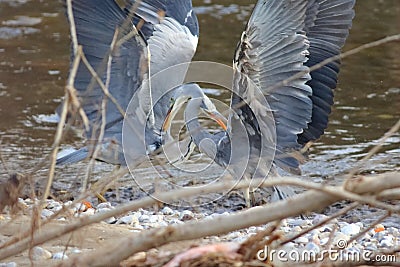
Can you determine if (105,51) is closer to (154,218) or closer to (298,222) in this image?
(154,218)

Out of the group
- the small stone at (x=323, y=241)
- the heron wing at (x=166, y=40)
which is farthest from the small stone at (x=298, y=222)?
the heron wing at (x=166, y=40)

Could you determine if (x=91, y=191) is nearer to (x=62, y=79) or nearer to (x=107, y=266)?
(x=107, y=266)

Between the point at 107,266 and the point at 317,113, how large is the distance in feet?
9.05

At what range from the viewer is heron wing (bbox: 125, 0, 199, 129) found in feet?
18.4

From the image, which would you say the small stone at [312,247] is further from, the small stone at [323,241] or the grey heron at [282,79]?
the grey heron at [282,79]

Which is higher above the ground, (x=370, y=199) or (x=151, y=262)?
(x=370, y=199)

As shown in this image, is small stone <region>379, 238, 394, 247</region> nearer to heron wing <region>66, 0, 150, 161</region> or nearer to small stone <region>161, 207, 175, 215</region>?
small stone <region>161, 207, 175, 215</region>

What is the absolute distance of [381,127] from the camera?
7027 mm

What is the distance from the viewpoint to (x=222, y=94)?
776 cm

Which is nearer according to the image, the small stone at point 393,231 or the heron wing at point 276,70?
the small stone at point 393,231

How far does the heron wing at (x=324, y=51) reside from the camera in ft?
17.4

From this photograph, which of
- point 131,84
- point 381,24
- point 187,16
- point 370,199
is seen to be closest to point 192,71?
point 187,16

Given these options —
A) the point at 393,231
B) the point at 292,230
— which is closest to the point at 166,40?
the point at 292,230

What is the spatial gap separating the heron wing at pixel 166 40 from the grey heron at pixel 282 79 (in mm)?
176
